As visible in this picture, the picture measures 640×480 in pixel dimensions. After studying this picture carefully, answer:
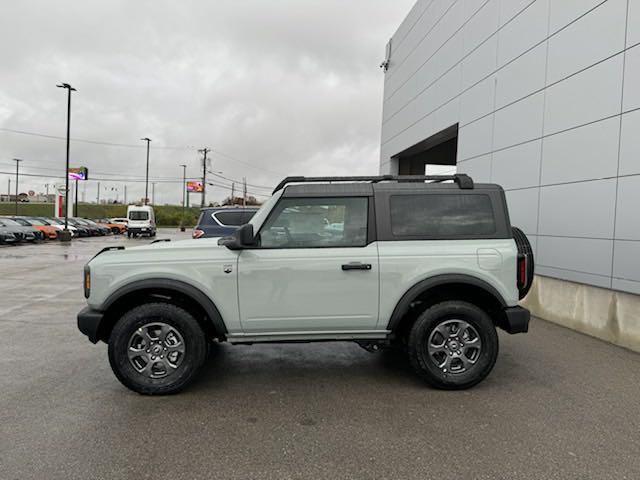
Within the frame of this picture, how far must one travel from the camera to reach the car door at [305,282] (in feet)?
13.2

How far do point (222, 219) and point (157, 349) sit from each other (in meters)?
7.35

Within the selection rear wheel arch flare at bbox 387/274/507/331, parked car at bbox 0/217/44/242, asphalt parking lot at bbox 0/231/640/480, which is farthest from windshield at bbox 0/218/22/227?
rear wheel arch flare at bbox 387/274/507/331

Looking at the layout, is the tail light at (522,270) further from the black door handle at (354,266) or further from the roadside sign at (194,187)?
the roadside sign at (194,187)

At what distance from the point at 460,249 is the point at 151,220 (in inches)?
1405

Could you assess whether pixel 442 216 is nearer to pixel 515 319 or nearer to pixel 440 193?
pixel 440 193

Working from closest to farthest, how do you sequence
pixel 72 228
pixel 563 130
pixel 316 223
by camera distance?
pixel 316 223 < pixel 563 130 < pixel 72 228

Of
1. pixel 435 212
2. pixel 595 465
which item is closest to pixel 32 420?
pixel 435 212

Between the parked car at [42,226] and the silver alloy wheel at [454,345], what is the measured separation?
28.7 m

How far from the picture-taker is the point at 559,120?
24.5 ft

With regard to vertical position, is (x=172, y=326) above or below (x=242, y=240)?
below

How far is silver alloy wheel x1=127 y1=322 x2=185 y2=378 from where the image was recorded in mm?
3992

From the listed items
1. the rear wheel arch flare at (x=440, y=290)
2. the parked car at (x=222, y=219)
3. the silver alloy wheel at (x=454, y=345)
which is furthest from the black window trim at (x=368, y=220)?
the parked car at (x=222, y=219)

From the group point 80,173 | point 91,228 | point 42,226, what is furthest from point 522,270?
point 80,173

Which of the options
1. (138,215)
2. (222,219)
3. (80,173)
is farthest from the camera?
(80,173)
